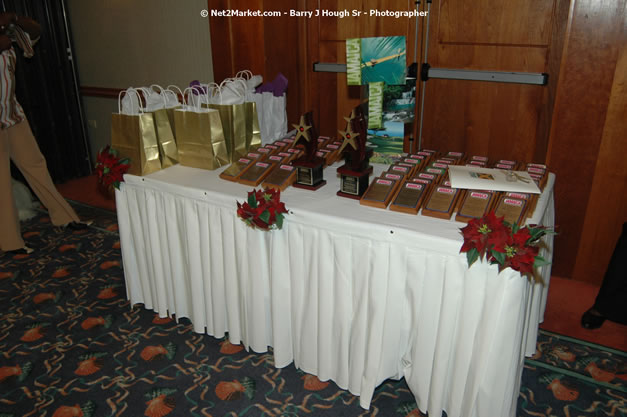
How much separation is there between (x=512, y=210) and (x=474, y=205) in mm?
119

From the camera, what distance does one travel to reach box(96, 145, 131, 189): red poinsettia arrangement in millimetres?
2066

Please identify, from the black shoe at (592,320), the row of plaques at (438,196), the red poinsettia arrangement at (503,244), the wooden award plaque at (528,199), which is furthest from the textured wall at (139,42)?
the black shoe at (592,320)

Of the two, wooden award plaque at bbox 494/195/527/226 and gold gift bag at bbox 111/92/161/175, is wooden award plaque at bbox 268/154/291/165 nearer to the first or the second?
gold gift bag at bbox 111/92/161/175

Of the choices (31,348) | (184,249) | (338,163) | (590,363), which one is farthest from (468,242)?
(31,348)

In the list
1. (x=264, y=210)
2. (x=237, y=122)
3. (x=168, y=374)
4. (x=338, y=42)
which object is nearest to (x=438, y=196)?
(x=264, y=210)

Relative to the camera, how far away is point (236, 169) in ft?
6.64

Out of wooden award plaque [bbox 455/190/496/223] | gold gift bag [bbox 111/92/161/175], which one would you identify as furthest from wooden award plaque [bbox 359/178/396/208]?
gold gift bag [bbox 111/92/161/175]

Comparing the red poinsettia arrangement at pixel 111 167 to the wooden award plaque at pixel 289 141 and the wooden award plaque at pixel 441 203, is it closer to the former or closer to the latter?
the wooden award plaque at pixel 289 141

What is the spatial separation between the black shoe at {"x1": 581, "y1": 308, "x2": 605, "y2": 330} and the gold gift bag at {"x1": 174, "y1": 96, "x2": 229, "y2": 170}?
186cm

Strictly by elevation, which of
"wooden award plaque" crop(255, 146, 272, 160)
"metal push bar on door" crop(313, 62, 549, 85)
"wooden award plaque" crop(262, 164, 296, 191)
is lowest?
"wooden award plaque" crop(262, 164, 296, 191)

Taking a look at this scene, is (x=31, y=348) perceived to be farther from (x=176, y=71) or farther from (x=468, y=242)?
(x=176, y=71)

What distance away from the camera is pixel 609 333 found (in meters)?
2.22

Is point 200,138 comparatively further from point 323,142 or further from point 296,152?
point 323,142

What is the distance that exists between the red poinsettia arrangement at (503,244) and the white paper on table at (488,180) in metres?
0.28
